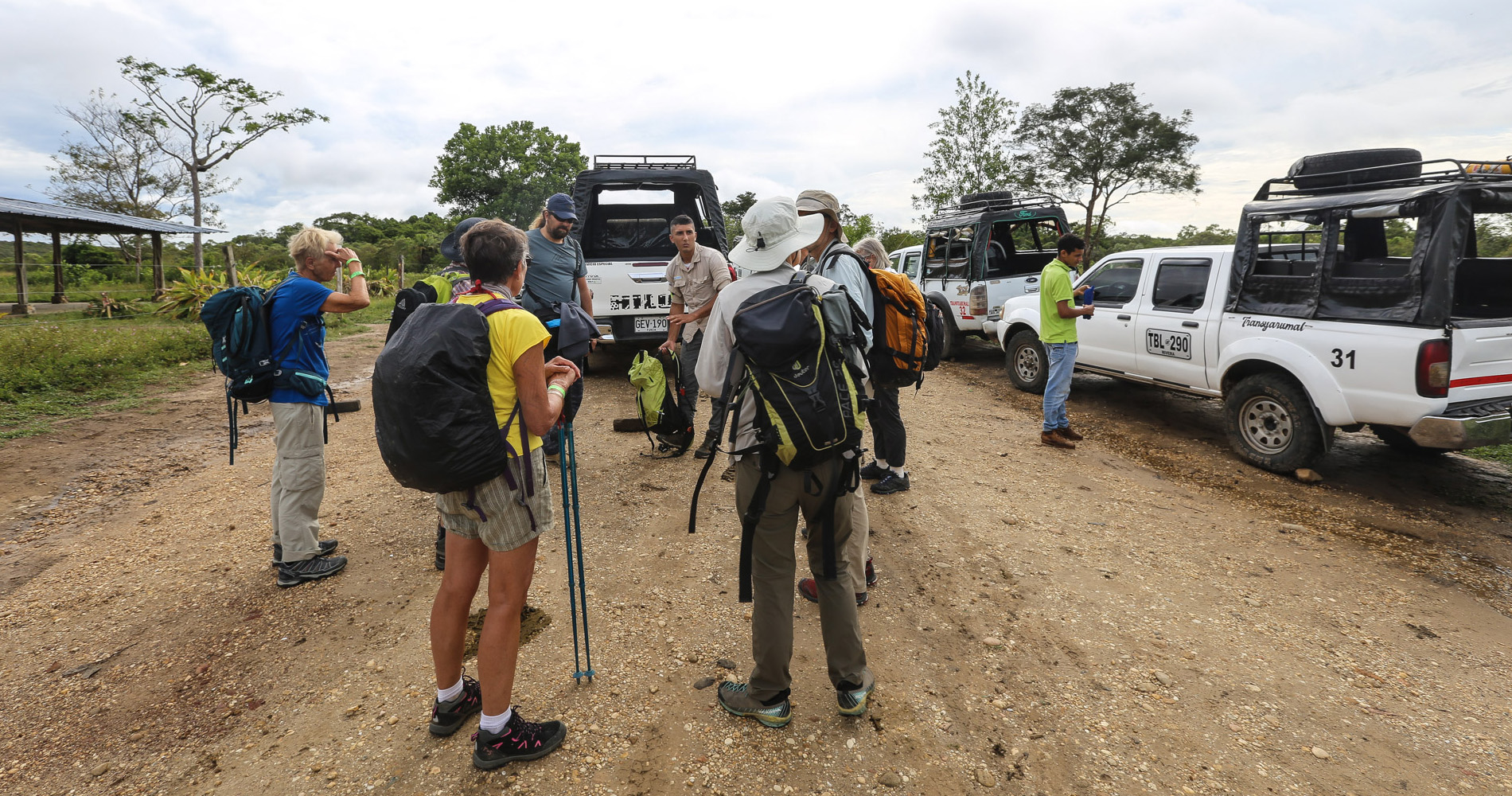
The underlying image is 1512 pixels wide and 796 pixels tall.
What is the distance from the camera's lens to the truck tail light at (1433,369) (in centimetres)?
417

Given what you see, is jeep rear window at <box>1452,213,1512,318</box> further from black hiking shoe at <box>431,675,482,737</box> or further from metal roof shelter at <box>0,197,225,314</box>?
metal roof shelter at <box>0,197,225,314</box>

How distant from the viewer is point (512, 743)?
89.7 inches

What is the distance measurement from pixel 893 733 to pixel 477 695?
1560 mm

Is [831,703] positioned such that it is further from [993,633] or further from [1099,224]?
[1099,224]

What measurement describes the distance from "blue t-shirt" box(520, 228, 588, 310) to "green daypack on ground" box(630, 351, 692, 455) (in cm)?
85

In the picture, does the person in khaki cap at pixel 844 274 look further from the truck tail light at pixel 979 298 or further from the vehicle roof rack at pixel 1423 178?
the truck tail light at pixel 979 298

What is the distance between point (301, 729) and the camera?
2.49 m

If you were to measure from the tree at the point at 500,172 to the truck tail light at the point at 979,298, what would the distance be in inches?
1469

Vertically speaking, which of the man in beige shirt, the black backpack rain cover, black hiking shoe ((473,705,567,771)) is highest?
the man in beige shirt

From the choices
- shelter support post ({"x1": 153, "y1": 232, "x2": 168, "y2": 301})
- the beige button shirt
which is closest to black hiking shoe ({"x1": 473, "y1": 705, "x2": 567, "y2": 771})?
the beige button shirt

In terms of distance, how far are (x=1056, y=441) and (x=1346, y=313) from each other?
2.18 m

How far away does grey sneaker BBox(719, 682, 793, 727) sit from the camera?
2502 mm

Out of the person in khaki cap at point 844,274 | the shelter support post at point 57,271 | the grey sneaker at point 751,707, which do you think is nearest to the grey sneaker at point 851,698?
the grey sneaker at point 751,707

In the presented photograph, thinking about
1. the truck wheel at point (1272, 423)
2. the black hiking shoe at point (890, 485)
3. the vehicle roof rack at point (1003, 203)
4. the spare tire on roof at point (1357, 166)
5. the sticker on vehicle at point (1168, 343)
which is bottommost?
the black hiking shoe at point (890, 485)
